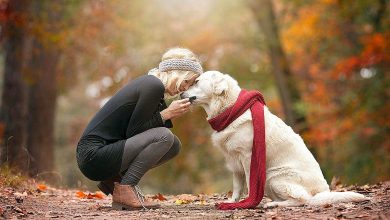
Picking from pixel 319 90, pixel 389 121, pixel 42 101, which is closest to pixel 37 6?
pixel 42 101

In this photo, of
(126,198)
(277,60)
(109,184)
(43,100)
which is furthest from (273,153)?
(277,60)

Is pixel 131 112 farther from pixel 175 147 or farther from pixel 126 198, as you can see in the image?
pixel 126 198

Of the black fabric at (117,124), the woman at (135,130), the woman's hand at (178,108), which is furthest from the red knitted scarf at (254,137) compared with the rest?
the black fabric at (117,124)

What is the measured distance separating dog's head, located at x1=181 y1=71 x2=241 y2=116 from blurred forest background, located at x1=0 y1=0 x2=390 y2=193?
4.66 meters

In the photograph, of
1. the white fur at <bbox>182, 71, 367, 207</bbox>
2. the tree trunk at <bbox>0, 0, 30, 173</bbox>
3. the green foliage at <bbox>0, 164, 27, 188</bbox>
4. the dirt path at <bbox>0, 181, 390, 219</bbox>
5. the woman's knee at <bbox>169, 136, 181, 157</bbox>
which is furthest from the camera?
the tree trunk at <bbox>0, 0, 30, 173</bbox>

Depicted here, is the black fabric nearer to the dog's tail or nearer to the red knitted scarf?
the red knitted scarf

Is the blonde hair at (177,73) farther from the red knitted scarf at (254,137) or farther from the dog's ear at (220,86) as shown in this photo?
the red knitted scarf at (254,137)

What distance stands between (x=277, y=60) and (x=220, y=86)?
10.2 meters

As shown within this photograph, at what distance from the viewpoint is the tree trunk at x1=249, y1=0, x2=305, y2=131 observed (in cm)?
1520

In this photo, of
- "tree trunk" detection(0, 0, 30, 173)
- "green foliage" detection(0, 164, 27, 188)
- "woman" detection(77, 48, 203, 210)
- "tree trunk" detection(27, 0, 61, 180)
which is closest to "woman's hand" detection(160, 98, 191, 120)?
"woman" detection(77, 48, 203, 210)

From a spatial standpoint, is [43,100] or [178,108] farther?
[43,100]

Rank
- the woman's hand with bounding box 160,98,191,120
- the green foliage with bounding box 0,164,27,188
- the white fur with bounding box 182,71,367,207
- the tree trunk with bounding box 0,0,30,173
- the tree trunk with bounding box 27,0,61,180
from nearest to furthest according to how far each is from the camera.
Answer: the white fur with bounding box 182,71,367,207 < the woman's hand with bounding box 160,98,191,120 < the green foliage with bounding box 0,164,27,188 < the tree trunk with bounding box 0,0,30,173 < the tree trunk with bounding box 27,0,61,180

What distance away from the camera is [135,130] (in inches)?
224

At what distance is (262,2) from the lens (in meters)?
15.3
